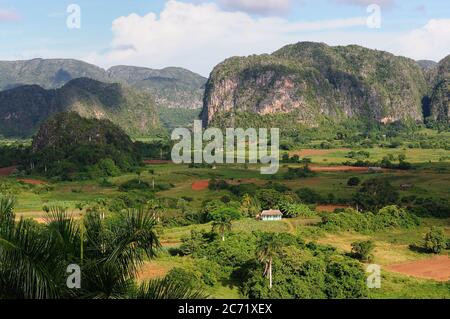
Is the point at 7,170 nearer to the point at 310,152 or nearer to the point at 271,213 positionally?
the point at 271,213

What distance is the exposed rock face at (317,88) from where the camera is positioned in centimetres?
16175

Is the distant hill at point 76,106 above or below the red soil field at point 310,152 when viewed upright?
above

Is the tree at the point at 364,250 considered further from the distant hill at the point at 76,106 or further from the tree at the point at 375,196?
the distant hill at the point at 76,106

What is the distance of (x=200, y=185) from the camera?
62906 mm

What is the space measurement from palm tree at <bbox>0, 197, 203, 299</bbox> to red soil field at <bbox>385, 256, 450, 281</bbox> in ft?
88.5

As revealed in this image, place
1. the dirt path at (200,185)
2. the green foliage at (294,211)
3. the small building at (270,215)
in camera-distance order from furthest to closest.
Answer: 1. the dirt path at (200,185)
2. the green foliage at (294,211)
3. the small building at (270,215)

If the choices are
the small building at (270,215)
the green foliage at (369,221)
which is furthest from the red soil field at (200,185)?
the green foliage at (369,221)

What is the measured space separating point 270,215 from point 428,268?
49.9 ft

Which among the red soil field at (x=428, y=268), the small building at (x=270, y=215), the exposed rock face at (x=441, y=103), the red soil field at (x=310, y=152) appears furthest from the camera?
the exposed rock face at (x=441, y=103)

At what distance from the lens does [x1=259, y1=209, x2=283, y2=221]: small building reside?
43406mm

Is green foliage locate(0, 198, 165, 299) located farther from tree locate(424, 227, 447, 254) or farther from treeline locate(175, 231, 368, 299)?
tree locate(424, 227, 447, 254)

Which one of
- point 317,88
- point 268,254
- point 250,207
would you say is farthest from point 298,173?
point 317,88

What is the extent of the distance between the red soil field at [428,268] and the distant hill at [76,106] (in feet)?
454
